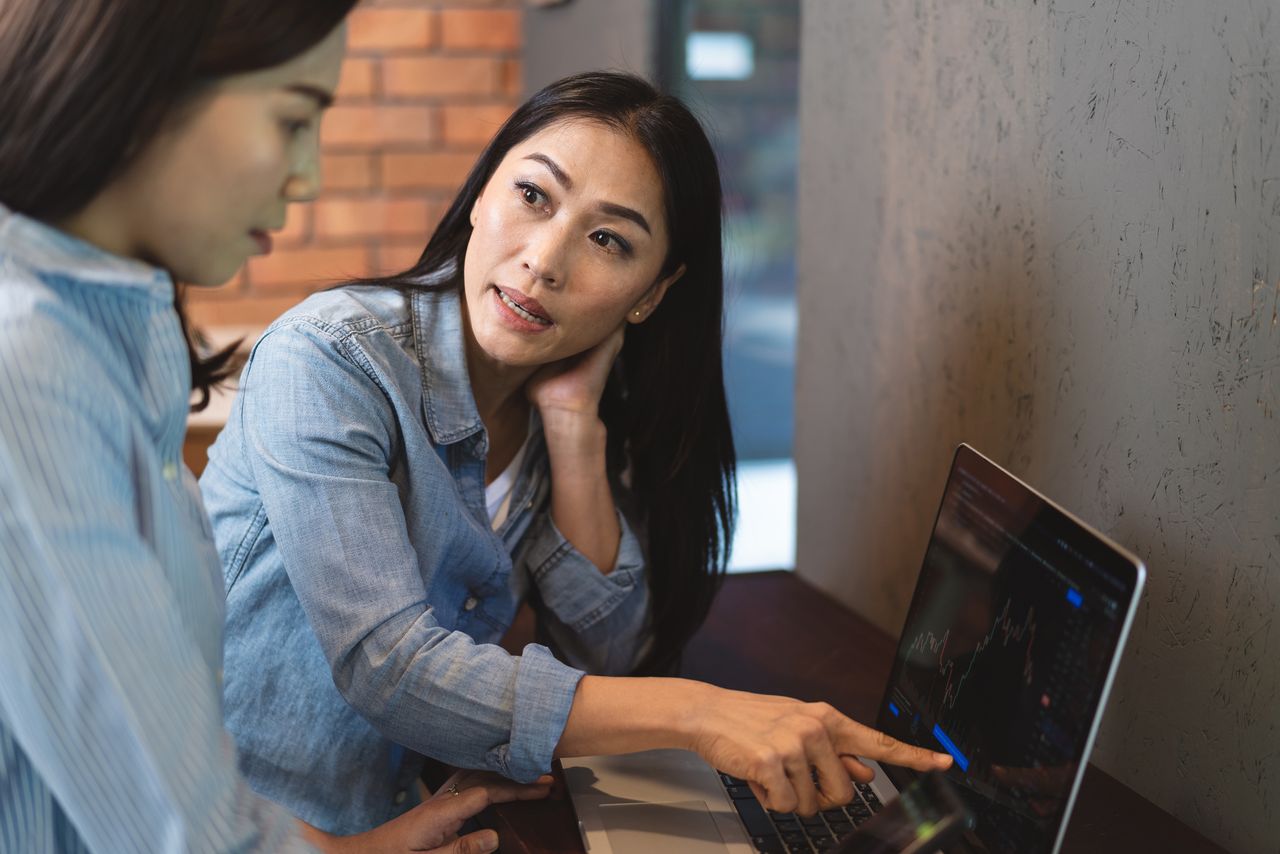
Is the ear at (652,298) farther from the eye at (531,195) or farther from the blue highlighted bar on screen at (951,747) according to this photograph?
the blue highlighted bar on screen at (951,747)

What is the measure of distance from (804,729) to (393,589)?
0.35 meters

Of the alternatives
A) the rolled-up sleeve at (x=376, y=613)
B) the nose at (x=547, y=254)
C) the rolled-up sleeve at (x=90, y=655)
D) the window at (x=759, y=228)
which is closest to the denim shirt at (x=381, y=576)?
the rolled-up sleeve at (x=376, y=613)

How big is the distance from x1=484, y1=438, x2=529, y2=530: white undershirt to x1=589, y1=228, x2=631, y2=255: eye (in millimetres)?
276

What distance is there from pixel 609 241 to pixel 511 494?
31cm

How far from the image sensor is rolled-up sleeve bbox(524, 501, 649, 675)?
1362 millimetres

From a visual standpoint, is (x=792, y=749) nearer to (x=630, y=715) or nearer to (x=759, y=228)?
(x=630, y=715)

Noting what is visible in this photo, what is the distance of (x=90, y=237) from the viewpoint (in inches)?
25.5

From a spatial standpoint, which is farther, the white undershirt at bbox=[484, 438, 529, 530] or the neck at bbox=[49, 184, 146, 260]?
the white undershirt at bbox=[484, 438, 529, 530]

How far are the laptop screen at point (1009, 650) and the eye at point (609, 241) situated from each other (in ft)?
1.31

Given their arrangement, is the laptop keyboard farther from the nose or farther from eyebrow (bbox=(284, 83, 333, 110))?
eyebrow (bbox=(284, 83, 333, 110))

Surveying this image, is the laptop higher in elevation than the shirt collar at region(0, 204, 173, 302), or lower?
lower

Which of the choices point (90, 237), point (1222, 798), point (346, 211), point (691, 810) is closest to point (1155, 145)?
point (1222, 798)

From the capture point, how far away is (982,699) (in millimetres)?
902

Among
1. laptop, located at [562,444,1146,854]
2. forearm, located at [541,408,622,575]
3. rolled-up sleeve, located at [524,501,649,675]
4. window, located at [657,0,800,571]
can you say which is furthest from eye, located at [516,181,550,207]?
window, located at [657,0,800,571]
